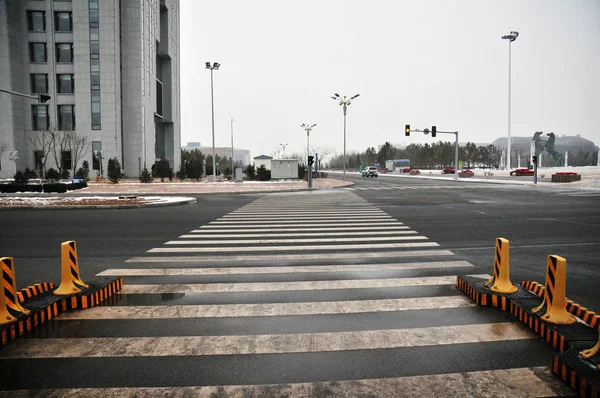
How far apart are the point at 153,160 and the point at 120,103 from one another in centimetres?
1025

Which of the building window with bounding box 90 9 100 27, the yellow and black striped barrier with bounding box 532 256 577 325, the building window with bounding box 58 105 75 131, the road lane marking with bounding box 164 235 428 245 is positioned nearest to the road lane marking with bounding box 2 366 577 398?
the yellow and black striped barrier with bounding box 532 256 577 325

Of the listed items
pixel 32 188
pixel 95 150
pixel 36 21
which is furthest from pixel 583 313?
pixel 36 21

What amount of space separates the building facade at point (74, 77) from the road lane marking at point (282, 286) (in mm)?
52148

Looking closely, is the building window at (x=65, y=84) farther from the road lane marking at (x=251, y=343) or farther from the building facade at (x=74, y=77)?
the road lane marking at (x=251, y=343)

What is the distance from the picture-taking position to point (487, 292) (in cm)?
531

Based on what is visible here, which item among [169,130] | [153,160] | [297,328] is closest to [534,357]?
[297,328]

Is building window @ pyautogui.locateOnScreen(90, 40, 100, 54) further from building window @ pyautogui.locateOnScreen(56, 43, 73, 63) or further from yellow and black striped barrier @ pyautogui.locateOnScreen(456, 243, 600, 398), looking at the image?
yellow and black striped barrier @ pyautogui.locateOnScreen(456, 243, 600, 398)

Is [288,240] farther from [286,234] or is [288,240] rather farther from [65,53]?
[65,53]

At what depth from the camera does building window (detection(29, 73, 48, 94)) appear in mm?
53812

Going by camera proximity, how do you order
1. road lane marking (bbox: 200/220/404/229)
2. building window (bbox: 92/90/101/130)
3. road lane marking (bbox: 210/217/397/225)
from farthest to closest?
building window (bbox: 92/90/101/130) < road lane marking (bbox: 210/217/397/225) < road lane marking (bbox: 200/220/404/229)

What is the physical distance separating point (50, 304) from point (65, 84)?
191 ft

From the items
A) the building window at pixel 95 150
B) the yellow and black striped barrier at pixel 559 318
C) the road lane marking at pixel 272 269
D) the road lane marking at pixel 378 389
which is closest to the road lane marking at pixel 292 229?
the road lane marking at pixel 272 269

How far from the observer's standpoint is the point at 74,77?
2078 inches

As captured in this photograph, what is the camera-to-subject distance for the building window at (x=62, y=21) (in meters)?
53.0
